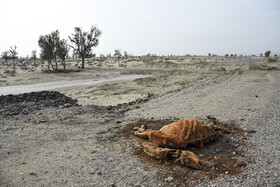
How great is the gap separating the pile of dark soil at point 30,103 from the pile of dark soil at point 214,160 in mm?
5697

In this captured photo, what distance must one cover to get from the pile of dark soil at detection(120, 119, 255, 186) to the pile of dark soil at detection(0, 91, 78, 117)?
5.70m

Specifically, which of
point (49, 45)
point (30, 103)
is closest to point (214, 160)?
point (30, 103)

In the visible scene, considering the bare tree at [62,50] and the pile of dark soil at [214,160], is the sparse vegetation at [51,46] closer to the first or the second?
the bare tree at [62,50]

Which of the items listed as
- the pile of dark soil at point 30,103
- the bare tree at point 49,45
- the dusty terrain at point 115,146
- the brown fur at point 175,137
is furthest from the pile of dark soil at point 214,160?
the bare tree at point 49,45

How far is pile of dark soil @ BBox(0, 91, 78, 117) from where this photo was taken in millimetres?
8852

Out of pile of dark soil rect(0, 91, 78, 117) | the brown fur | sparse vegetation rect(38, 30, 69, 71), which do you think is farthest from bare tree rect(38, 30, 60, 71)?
the brown fur

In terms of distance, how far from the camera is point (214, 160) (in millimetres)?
4273

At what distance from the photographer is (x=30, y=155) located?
5098 millimetres

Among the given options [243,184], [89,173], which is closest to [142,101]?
[89,173]

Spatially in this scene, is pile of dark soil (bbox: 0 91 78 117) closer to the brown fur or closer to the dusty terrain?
the dusty terrain

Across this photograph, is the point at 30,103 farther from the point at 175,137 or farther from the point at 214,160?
the point at 214,160

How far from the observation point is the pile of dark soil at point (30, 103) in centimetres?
885

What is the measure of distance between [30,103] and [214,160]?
333 inches

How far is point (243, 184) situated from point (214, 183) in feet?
1.44
